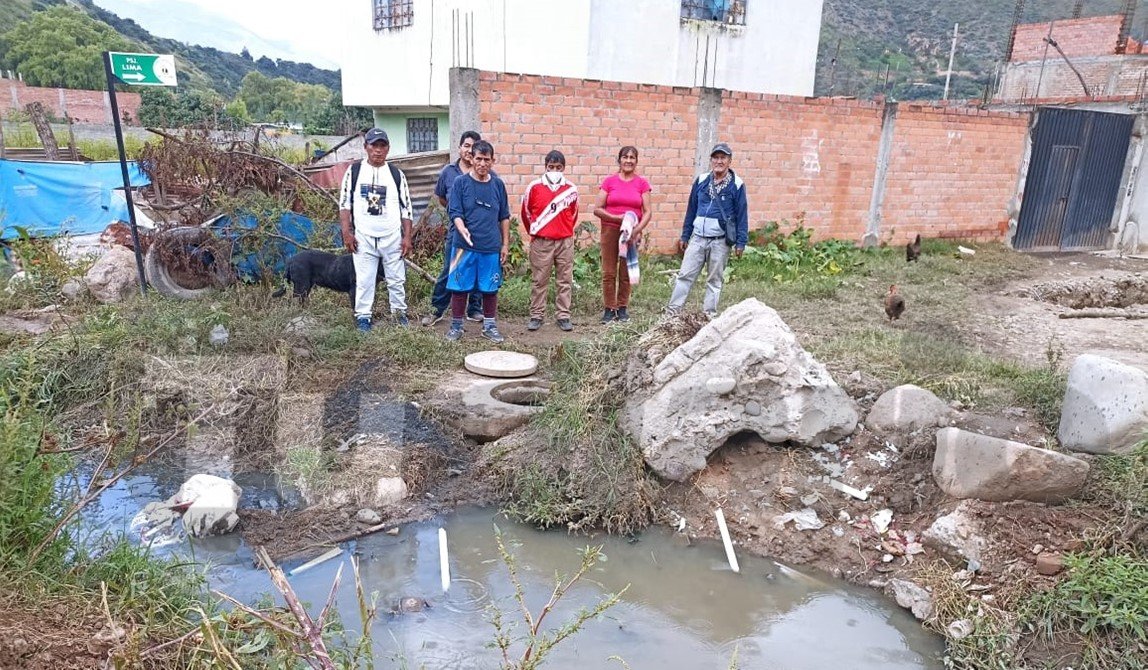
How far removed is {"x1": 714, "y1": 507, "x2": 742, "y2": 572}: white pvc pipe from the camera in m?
3.68

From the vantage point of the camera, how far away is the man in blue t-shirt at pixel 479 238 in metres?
5.62

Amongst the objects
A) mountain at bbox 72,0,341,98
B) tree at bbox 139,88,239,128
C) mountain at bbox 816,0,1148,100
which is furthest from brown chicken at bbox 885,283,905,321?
mountain at bbox 72,0,341,98

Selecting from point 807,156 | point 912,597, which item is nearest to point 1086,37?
point 807,156

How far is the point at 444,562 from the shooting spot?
3.52 metres

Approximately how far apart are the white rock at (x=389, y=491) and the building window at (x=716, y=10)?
13.8 metres

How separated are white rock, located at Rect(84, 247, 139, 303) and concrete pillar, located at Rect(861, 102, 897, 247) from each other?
385 inches

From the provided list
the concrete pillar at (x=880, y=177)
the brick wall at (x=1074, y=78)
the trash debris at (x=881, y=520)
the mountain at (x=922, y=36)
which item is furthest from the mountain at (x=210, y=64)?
the trash debris at (x=881, y=520)

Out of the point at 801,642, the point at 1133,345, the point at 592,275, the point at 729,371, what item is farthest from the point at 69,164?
the point at 1133,345

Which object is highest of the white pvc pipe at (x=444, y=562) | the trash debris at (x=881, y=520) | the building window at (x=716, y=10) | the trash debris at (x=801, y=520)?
the building window at (x=716, y=10)

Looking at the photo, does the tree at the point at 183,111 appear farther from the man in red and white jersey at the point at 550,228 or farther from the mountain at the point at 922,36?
the mountain at the point at 922,36

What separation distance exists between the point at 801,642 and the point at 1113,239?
14149mm

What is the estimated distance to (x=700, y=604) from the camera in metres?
3.42

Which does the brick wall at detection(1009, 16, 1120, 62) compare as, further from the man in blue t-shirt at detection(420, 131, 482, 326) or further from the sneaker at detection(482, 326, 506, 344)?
the sneaker at detection(482, 326, 506, 344)

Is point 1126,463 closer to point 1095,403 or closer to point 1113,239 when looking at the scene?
point 1095,403
